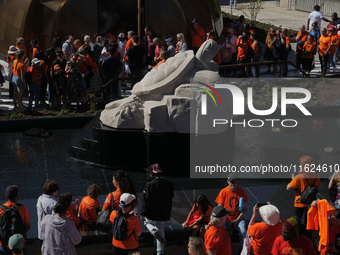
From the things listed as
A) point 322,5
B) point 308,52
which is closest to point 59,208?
point 308,52

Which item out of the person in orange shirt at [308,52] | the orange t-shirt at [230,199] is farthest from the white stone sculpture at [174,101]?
the person in orange shirt at [308,52]

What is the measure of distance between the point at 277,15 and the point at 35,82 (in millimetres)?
18518

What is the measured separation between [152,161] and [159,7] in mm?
10362

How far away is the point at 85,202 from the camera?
36.0 feet

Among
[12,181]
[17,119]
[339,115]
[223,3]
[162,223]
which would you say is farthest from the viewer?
[223,3]

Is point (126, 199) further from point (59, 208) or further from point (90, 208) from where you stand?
point (90, 208)

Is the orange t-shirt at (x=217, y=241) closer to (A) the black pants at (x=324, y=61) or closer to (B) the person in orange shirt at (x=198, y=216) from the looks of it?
(B) the person in orange shirt at (x=198, y=216)

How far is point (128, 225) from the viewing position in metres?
9.63

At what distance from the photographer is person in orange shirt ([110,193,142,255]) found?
9.58 metres

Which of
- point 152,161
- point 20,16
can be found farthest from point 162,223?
point 20,16

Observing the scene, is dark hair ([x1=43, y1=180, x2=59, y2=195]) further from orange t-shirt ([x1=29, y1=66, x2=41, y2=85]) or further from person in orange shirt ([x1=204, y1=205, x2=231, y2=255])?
orange t-shirt ([x1=29, y1=66, x2=41, y2=85])

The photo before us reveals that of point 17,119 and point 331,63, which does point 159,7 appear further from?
point 17,119

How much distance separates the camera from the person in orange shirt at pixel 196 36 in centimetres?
2333

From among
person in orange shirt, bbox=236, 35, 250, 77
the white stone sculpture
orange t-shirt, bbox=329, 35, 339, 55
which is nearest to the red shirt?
the white stone sculpture
